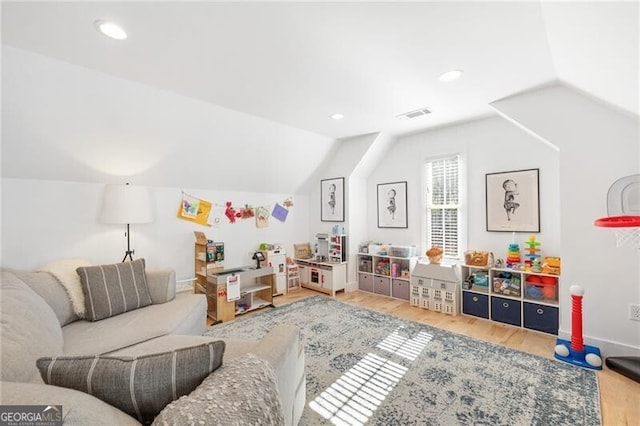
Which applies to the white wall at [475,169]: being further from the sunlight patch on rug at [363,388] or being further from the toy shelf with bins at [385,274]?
the sunlight patch on rug at [363,388]

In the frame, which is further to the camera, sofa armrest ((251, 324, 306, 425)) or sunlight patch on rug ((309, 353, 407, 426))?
sunlight patch on rug ((309, 353, 407, 426))

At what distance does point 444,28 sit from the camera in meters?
1.70

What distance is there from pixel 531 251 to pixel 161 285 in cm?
387

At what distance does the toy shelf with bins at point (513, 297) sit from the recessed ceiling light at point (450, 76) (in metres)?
2.14

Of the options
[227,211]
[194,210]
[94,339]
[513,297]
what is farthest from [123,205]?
[513,297]

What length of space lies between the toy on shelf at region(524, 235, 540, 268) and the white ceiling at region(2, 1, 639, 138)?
145 cm

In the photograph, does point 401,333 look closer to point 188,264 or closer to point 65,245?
point 188,264

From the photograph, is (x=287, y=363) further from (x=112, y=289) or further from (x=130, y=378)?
(x=112, y=289)

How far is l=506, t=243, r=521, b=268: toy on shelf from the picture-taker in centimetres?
311

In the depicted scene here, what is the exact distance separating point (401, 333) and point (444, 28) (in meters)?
2.67

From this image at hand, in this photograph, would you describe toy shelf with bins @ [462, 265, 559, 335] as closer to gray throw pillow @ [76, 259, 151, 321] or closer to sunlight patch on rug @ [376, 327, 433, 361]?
sunlight patch on rug @ [376, 327, 433, 361]

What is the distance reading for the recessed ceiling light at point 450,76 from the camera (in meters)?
2.24

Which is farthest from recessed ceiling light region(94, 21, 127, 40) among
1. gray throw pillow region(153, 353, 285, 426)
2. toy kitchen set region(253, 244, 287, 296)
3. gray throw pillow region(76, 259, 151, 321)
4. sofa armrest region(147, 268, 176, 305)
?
toy kitchen set region(253, 244, 287, 296)

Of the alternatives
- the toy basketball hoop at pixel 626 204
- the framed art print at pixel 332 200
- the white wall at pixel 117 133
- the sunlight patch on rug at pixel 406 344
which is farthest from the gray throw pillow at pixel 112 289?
the toy basketball hoop at pixel 626 204
